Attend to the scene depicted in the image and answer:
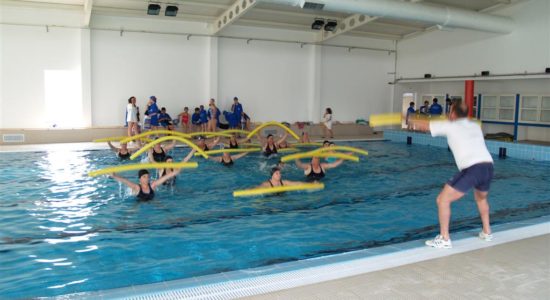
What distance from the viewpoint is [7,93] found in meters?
14.8

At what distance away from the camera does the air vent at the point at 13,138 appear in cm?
1415

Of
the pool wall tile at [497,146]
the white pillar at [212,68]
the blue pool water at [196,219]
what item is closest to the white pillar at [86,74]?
the white pillar at [212,68]

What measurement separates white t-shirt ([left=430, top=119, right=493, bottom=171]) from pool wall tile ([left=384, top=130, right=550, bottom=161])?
10.4 meters

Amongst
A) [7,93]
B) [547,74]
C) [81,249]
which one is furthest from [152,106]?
[547,74]

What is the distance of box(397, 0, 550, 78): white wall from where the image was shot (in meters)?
15.7

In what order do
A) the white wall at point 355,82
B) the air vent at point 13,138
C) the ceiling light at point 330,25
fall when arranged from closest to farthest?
the air vent at point 13,138
the ceiling light at point 330,25
the white wall at point 355,82

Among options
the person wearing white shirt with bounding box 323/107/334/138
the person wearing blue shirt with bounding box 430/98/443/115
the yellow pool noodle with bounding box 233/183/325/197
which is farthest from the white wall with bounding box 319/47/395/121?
the yellow pool noodle with bounding box 233/183/325/197

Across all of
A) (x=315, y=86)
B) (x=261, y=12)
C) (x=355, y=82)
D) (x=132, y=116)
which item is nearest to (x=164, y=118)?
(x=132, y=116)

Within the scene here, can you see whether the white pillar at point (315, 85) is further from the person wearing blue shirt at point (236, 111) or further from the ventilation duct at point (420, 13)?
the ventilation duct at point (420, 13)

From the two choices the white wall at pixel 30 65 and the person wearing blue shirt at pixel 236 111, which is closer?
the white wall at pixel 30 65

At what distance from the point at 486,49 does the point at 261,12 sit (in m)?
8.73

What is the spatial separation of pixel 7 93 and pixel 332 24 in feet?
38.4

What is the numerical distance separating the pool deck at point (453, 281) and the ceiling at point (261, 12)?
10645mm

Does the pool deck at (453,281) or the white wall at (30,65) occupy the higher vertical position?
the white wall at (30,65)
